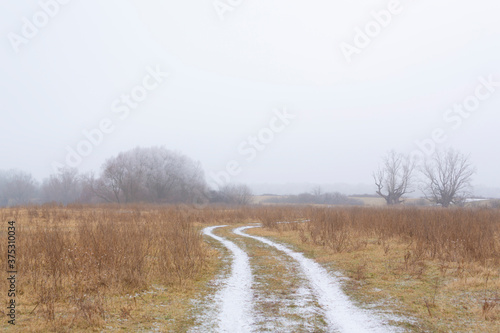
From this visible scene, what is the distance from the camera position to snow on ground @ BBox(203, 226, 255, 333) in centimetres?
554

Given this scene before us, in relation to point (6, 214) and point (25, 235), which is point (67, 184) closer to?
point (6, 214)

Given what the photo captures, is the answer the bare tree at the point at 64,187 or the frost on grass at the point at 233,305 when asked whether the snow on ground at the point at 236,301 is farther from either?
the bare tree at the point at 64,187

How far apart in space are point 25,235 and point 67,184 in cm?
10779

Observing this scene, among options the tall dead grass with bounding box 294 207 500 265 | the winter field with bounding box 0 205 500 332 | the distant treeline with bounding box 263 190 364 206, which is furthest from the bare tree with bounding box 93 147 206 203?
the winter field with bounding box 0 205 500 332

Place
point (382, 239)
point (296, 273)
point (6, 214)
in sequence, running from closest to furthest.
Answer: point (296, 273) → point (382, 239) → point (6, 214)

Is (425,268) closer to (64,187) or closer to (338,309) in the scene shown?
(338,309)

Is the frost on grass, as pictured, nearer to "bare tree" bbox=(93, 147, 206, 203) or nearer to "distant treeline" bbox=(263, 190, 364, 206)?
"bare tree" bbox=(93, 147, 206, 203)

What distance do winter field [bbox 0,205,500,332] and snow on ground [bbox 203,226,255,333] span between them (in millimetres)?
22

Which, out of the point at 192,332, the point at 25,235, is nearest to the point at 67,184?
the point at 25,235

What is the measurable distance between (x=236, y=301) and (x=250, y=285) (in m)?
→ 1.36

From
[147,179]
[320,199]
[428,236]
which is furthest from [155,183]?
[428,236]

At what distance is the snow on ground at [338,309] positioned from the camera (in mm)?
5434

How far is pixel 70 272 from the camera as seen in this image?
26.4ft

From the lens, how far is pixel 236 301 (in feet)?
22.5
